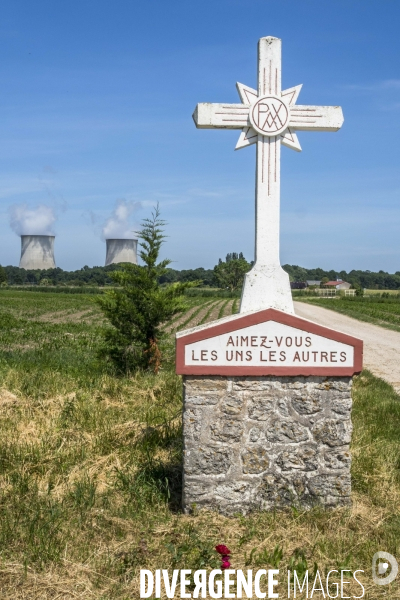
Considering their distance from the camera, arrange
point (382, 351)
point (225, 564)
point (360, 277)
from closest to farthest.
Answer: point (225, 564)
point (382, 351)
point (360, 277)

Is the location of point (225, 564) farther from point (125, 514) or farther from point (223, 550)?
point (125, 514)

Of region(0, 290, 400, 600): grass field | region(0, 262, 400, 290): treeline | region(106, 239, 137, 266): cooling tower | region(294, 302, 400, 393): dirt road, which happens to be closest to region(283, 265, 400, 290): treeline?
region(0, 262, 400, 290): treeline

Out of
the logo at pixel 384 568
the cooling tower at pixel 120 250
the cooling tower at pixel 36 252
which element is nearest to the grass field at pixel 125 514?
the logo at pixel 384 568

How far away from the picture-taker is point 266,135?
5359 millimetres

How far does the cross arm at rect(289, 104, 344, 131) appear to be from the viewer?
5402mm

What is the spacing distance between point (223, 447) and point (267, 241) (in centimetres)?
183

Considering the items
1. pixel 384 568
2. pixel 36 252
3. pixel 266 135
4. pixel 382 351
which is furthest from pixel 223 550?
pixel 36 252

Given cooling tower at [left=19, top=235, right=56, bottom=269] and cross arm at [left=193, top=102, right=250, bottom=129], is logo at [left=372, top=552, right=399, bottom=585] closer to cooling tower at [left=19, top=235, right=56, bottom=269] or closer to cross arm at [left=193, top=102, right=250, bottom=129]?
cross arm at [left=193, top=102, right=250, bottom=129]

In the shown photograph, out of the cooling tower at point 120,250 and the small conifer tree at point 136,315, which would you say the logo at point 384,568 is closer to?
the small conifer tree at point 136,315

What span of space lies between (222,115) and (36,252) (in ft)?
290

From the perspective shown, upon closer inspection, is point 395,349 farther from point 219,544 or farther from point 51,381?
point 219,544

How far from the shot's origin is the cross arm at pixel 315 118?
5402 mm

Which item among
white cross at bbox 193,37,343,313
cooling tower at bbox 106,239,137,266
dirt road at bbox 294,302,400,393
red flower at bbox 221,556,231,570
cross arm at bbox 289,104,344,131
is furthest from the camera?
cooling tower at bbox 106,239,137,266

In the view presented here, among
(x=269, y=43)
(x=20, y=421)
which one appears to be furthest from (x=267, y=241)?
(x=20, y=421)
